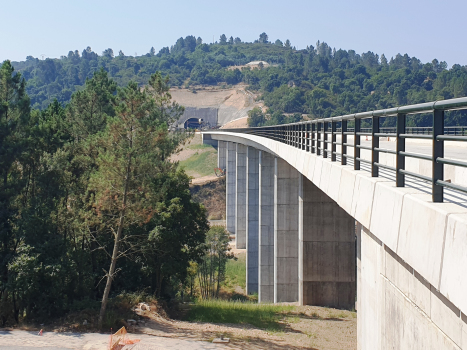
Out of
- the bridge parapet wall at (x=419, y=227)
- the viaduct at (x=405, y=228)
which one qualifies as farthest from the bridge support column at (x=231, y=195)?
the bridge parapet wall at (x=419, y=227)

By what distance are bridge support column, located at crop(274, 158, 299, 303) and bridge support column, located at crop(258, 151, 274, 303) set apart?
22.5 feet

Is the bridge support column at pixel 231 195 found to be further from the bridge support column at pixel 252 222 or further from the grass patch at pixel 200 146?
the grass patch at pixel 200 146

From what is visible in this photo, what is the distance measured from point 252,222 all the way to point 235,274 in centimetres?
539

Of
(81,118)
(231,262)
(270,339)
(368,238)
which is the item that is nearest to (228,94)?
(231,262)

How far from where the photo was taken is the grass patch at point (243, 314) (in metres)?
23.9

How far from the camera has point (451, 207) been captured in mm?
4594

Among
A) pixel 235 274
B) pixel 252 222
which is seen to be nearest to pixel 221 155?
pixel 235 274

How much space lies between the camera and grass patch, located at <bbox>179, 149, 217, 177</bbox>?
92062 millimetres

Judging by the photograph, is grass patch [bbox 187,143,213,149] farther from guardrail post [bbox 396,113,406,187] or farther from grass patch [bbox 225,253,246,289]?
guardrail post [bbox 396,113,406,187]

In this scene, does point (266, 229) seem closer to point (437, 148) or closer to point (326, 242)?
point (326, 242)

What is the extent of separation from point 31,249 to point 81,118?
11954 millimetres

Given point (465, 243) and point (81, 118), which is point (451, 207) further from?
point (81, 118)

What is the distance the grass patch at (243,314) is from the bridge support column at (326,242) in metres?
2.83

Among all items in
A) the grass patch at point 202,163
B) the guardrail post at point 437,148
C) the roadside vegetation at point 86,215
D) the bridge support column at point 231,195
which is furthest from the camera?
the grass patch at point 202,163
